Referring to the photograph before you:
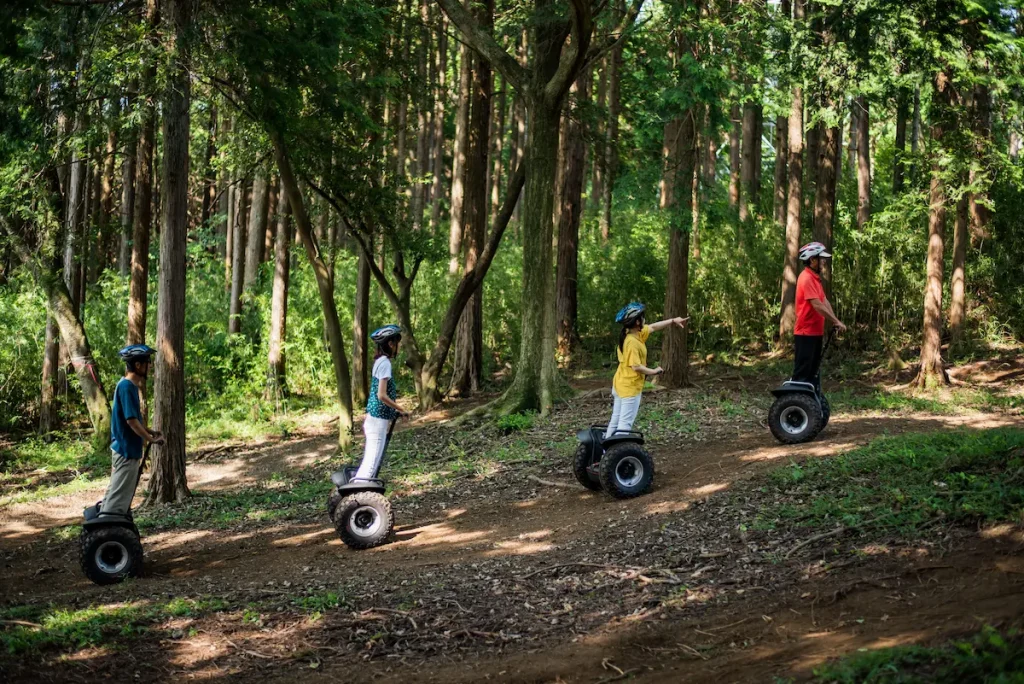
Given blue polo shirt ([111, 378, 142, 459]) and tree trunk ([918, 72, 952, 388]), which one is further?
tree trunk ([918, 72, 952, 388])

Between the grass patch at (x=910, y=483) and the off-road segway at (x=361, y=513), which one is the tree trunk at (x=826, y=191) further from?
the off-road segway at (x=361, y=513)

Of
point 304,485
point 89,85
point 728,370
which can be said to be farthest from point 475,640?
point 728,370

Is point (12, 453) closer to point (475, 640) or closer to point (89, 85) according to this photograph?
point (89, 85)

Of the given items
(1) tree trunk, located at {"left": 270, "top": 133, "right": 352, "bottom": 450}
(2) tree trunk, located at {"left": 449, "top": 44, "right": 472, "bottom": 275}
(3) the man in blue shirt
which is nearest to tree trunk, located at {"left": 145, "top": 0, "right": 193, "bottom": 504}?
(1) tree trunk, located at {"left": 270, "top": 133, "right": 352, "bottom": 450}

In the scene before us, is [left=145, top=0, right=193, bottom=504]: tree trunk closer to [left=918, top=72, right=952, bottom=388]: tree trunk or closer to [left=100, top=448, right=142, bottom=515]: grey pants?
[left=100, top=448, right=142, bottom=515]: grey pants

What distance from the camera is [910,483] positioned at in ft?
28.6

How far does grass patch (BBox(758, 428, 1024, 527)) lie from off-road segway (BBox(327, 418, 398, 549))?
12.9ft

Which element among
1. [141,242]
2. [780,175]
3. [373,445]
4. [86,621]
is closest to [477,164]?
[141,242]

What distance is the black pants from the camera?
1120 cm

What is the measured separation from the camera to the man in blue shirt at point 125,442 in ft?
30.6

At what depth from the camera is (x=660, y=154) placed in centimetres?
1759

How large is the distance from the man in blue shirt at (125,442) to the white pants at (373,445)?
203 centimetres

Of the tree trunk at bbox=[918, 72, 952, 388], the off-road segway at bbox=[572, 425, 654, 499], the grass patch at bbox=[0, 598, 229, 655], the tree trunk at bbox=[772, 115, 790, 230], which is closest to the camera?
the grass patch at bbox=[0, 598, 229, 655]

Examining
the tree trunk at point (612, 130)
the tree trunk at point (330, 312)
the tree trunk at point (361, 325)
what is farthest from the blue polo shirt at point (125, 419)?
the tree trunk at point (612, 130)
